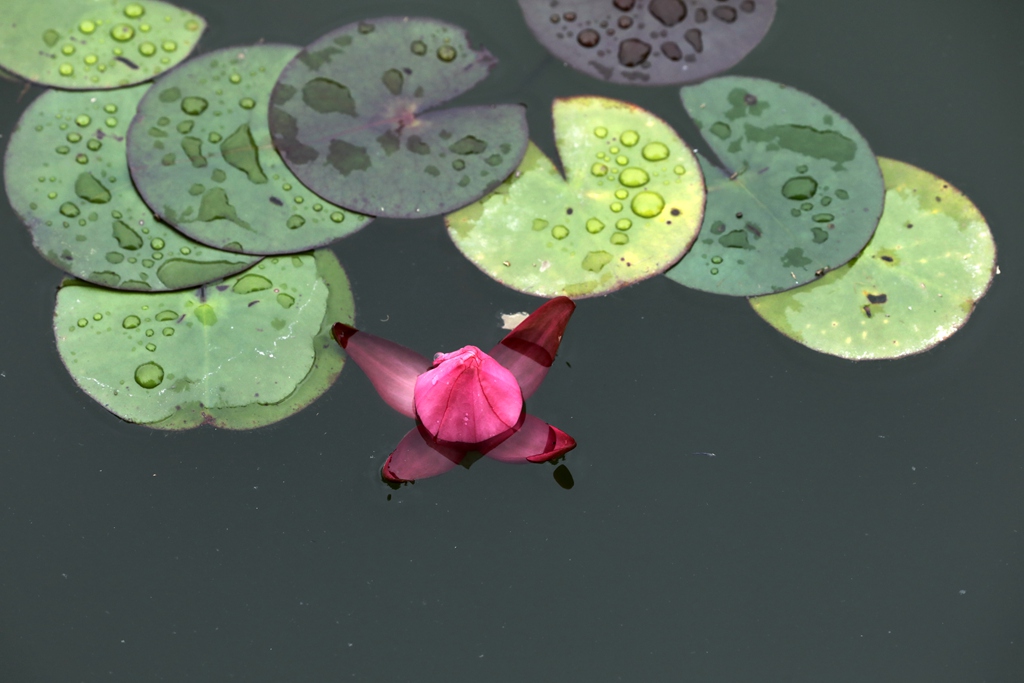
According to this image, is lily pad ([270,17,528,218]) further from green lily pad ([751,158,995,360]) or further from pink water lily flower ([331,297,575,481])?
green lily pad ([751,158,995,360])

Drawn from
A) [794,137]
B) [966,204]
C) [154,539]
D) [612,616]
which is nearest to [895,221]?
[966,204]

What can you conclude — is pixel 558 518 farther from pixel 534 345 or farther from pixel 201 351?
pixel 201 351

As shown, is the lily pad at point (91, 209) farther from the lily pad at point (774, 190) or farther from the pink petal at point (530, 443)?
the lily pad at point (774, 190)

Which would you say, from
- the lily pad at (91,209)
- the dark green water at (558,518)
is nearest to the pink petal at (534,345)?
the dark green water at (558,518)

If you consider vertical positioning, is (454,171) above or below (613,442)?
above

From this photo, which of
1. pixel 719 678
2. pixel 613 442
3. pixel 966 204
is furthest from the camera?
pixel 966 204

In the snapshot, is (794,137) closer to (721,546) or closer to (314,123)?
(721,546)
